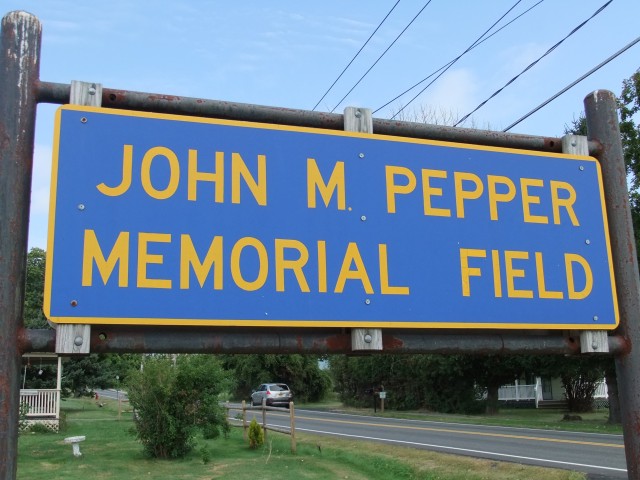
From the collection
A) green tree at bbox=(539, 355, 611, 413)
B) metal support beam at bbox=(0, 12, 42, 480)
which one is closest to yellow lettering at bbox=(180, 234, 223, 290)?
metal support beam at bbox=(0, 12, 42, 480)

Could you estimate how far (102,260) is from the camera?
2.35 meters

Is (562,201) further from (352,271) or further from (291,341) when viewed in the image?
(291,341)

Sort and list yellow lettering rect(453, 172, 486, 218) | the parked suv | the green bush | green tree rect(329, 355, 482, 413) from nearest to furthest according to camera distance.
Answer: yellow lettering rect(453, 172, 486, 218)
the green bush
green tree rect(329, 355, 482, 413)
the parked suv

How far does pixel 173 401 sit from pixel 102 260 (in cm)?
1546

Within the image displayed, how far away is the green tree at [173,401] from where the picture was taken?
16.8m

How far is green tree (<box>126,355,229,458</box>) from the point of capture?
16.8 m

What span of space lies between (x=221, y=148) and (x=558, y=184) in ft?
4.84

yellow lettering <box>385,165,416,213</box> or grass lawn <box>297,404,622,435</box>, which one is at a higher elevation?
yellow lettering <box>385,165,416,213</box>

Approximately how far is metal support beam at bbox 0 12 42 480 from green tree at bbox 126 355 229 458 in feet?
48.9

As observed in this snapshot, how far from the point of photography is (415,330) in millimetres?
2713

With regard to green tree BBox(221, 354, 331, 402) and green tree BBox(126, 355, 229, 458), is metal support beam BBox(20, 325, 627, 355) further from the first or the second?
green tree BBox(221, 354, 331, 402)

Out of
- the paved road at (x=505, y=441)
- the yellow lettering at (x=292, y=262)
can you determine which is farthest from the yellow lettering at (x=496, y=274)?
the paved road at (x=505, y=441)

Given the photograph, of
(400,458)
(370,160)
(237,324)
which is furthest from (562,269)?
(400,458)

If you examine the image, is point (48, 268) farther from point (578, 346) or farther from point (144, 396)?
point (144, 396)
